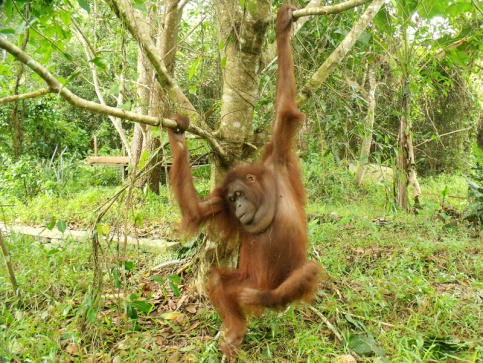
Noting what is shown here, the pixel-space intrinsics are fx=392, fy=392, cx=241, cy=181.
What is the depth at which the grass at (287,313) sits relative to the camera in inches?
103

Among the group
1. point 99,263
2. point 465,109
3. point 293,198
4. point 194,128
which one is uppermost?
point 465,109

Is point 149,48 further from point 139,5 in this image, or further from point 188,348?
point 188,348

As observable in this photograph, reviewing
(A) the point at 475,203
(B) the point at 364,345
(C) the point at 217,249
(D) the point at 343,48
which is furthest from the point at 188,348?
(A) the point at 475,203

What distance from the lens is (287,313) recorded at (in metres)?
3.04

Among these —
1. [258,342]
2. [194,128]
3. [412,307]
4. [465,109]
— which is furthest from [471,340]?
[465,109]

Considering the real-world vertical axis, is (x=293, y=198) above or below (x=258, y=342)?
above

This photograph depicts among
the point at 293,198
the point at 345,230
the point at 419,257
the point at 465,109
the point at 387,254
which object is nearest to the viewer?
the point at 293,198

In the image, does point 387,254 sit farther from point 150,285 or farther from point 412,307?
point 150,285

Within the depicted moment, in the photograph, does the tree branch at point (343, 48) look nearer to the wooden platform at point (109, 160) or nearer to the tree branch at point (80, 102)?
the tree branch at point (80, 102)

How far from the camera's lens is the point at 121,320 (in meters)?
3.06

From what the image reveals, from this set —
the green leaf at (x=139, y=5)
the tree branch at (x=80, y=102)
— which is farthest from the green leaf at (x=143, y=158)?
the green leaf at (x=139, y=5)

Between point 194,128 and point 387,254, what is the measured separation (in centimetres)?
264

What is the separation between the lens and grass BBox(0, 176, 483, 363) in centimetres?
261

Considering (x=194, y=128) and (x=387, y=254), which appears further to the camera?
(x=387, y=254)
